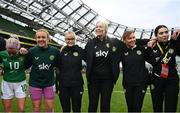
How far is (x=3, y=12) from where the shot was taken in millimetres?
53906

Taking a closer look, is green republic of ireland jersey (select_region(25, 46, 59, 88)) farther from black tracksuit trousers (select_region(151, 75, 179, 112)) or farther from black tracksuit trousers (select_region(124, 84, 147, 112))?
black tracksuit trousers (select_region(151, 75, 179, 112))

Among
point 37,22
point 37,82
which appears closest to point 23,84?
point 37,82

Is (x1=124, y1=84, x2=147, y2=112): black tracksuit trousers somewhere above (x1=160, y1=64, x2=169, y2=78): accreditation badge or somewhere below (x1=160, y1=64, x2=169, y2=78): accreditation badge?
below

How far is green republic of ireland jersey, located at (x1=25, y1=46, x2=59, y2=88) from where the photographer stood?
6.86 m

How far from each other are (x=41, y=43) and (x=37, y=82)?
0.73m

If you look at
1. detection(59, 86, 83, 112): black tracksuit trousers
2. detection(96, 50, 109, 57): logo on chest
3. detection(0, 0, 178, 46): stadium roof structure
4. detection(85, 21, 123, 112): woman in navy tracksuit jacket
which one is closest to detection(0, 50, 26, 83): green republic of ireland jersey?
detection(59, 86, 83, 112): black tracksuit trousers

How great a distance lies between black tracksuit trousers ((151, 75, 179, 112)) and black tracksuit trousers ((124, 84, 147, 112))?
0.28 m

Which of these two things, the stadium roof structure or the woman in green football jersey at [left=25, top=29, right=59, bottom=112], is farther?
the stadium roof structure

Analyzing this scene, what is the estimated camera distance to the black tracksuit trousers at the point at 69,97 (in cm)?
673

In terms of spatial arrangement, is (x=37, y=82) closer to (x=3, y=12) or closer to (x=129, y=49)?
(x=129, y=49)

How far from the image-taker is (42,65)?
22.5 feet

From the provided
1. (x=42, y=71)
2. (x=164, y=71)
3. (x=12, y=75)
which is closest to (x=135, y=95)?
(x=164, y=71)

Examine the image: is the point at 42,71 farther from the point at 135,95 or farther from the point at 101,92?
the point at 135,95

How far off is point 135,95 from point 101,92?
0.62 meters
